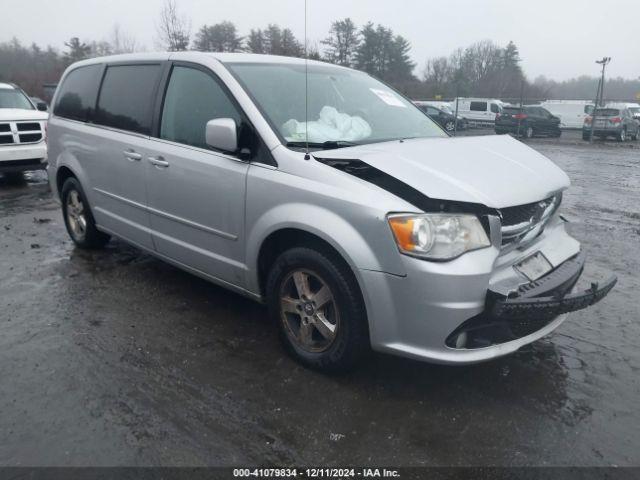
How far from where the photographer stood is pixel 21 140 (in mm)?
9633

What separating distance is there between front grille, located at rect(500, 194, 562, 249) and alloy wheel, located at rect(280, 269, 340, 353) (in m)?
1.01

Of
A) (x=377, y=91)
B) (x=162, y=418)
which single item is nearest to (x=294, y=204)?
(x=162, y=418)

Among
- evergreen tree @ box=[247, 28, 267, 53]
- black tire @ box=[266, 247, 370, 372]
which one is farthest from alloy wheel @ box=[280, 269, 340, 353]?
evergreen tree @ box=[247, 28, 267, 53]

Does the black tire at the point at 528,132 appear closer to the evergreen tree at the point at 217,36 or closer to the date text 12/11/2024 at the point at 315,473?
the evergreen tree at the point at 217,36

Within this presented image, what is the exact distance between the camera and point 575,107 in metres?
30.7

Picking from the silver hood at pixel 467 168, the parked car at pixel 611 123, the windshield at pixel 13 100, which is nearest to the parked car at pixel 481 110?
the parked car at pixel 611 123

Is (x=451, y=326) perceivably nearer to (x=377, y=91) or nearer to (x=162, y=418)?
(x=162, y=418)

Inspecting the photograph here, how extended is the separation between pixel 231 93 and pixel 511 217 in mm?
1931

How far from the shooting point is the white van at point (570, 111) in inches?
1201

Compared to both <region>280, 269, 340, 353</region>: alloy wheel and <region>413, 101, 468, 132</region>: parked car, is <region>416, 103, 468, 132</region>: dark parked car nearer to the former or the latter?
<region>413, 101, 468, 132</region>: parked car

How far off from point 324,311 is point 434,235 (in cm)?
83

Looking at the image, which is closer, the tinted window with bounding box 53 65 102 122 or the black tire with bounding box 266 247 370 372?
the black tire with bounding box 266 247 370 372

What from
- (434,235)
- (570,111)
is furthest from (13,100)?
(570,111)

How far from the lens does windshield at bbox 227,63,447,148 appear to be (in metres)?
3.44
